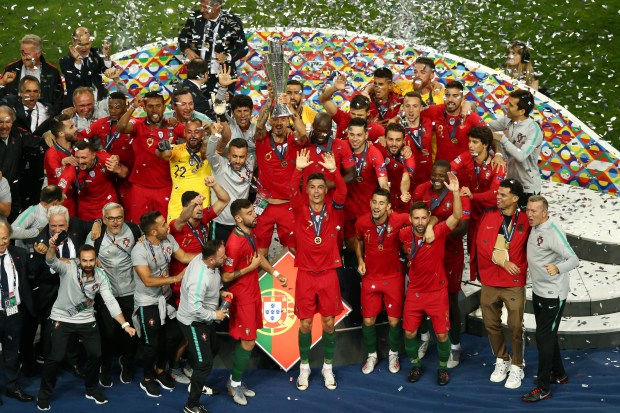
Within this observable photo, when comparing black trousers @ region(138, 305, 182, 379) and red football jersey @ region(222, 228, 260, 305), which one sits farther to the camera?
black trousers @ region(138, 305, 182, 379)

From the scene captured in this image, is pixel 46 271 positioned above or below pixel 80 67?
below

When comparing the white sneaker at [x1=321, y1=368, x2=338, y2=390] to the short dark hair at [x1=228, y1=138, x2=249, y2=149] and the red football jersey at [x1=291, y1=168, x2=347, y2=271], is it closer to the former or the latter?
the red football jersey at [x1=291, y1=168, x2=347, y2=271]

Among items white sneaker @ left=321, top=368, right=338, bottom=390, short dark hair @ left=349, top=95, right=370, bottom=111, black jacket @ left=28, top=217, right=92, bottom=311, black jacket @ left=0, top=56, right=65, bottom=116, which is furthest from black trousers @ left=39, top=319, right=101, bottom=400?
short dark hair @ left=349, top=95, right=370, bottom=111

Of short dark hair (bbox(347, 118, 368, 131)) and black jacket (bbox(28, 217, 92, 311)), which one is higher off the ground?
short dark hair (bbox(347, 118, 368, 131))

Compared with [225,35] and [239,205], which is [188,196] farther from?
[225,35]

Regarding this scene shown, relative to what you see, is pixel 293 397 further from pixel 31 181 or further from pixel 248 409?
pixel 31 181

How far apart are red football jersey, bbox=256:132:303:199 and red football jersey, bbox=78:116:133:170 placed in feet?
4.69

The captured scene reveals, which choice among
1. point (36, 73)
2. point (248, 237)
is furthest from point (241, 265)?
point (36, 73)

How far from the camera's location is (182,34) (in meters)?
14.4

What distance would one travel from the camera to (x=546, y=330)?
10.9m

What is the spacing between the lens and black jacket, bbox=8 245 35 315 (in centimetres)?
1094

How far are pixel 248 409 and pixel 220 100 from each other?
120 inches

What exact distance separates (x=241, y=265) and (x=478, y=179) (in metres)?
2.54

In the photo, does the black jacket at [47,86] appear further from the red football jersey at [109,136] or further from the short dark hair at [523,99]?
the short dark hair at [523,99]
